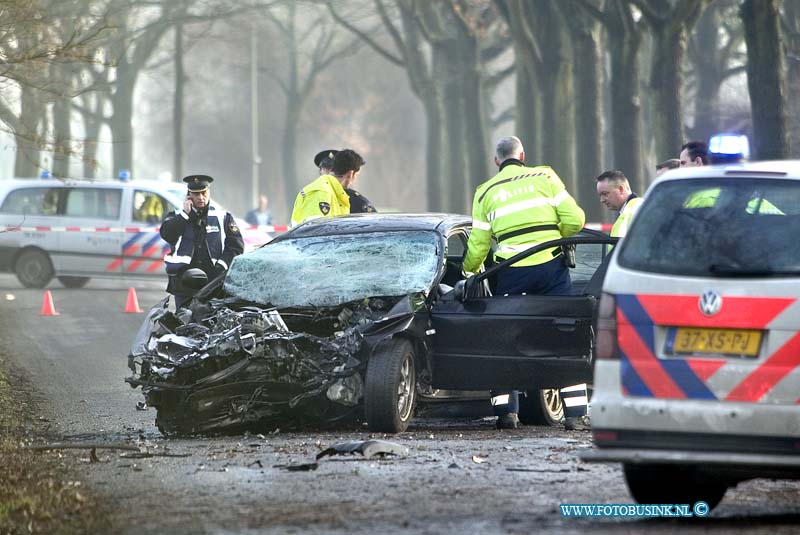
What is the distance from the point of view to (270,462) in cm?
874

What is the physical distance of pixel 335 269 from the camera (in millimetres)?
10875

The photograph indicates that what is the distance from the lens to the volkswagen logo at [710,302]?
22.1 feet

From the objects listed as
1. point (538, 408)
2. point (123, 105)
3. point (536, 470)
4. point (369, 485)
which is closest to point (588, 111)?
point (538, 408)

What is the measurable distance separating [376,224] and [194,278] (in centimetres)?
132

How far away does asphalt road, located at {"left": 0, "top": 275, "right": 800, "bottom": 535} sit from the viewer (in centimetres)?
677

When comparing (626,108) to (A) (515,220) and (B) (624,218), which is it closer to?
(B) (624,218)

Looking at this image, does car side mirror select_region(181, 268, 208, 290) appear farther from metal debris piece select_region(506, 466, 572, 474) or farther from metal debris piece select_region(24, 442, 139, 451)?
metal debris piece select_region(506, 466, 572, 474)

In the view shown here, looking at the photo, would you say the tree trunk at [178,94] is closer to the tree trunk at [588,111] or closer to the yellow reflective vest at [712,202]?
the tree trunk at [588,111]

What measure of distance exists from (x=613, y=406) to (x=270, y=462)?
248 centimetres

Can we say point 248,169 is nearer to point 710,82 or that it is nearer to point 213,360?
point 710,82

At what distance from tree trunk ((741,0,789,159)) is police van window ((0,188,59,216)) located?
39.3ft

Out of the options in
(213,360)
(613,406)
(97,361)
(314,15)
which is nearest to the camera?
(613,406)

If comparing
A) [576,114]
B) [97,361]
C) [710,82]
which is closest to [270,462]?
[97,361]

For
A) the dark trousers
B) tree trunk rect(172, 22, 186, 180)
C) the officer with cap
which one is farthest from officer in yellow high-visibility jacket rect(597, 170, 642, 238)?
tree trunk rect(172, 22, 186, 180)
